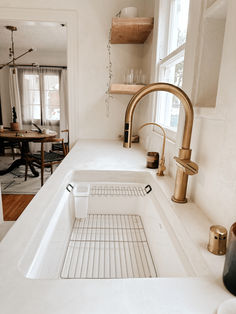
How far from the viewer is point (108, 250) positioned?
33.5 inches

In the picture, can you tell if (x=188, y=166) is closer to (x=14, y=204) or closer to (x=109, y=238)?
(x=109, y=238)

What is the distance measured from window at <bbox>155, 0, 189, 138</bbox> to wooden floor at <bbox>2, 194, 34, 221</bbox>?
1854 millimetres

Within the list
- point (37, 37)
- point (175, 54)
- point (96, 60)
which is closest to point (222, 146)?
point (175, 54)

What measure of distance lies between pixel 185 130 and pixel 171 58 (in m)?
0.80

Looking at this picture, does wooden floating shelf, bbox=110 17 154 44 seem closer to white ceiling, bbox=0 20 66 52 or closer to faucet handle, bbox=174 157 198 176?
faucet handle, bbox=174 157 198 176

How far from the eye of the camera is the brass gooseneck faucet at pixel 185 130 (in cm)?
64

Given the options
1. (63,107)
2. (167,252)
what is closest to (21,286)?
(167,252)

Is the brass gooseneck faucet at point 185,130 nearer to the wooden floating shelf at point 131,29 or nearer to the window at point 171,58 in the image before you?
the window at point 171,58

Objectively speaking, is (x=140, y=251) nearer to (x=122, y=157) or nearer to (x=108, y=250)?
(x=108, y=250)

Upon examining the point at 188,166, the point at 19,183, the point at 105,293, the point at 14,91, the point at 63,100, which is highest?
the point at 14,91

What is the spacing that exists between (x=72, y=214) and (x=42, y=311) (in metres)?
0.67

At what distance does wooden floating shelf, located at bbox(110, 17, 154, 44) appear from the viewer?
164cm

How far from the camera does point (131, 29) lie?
1721 millimetres

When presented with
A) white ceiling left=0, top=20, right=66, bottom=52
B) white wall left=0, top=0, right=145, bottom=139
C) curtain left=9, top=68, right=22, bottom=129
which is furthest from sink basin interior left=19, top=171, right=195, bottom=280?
curtain left=9, top=68, right=22, bottom=129
